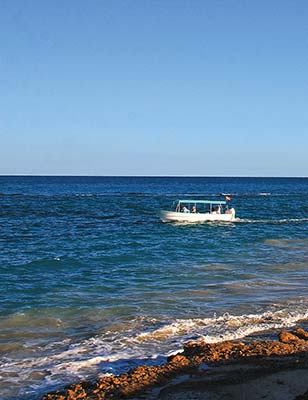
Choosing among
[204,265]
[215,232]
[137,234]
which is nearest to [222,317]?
[204,265]

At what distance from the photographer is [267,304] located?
52.6 feet

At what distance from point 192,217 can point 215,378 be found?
36.5 metres

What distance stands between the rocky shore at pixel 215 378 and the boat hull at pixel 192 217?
33537mm

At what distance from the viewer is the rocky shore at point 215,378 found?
8.66m

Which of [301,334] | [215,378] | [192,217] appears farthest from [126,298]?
[192,217]

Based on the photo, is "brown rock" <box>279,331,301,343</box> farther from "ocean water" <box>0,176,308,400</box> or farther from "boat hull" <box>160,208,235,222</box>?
"boat hull" <box>160,208,235,222</box>

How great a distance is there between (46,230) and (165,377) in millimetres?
29521

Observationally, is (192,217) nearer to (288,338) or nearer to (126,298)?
(126,298)

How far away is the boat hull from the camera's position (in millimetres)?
44656

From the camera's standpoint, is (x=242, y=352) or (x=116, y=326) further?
(x=116, y=326)

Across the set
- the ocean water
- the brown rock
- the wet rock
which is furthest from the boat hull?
the brown rock

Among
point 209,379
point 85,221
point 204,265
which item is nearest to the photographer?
point 209,379

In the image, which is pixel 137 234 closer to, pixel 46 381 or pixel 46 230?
pixel 46 230

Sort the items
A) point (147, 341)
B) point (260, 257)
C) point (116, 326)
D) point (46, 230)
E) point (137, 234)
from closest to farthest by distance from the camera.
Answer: point (147, 341), point (116, 326), point (260, 257), point (137, 234), point (46, 230)
